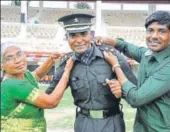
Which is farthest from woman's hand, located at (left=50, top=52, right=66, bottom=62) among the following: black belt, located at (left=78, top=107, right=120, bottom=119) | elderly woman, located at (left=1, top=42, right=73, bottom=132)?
black belt, located at (left=78, top=107, right=120, bottom=119)

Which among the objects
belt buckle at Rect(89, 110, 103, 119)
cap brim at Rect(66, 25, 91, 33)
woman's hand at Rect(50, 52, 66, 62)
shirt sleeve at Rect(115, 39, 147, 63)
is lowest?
belt buckle at Rect(89, 110, 103, 119)

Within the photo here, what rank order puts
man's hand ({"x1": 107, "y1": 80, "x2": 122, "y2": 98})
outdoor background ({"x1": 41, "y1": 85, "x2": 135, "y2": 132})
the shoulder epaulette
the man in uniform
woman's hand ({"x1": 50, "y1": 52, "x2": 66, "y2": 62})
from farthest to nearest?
outdoor background ({"x1": 41, "y1": 85, "x2": 135, "y2": 132}) < woman's hand ({"x1": 50, "y1": 52, "x2": 66, "y2": 62}) < the shoulder epaulette < the man in uniform < man's hand ({"x1": 107, "y1": 80, "x2": 122, "y2": 98})

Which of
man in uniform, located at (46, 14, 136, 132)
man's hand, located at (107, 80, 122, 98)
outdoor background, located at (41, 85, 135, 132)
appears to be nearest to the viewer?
man's hand, located at (107, 80, 122, 98)

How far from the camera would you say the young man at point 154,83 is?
299 cm

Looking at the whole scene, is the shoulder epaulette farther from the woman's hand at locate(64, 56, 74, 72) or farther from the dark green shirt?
the dark green shirt

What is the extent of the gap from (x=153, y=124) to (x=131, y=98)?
0.23m

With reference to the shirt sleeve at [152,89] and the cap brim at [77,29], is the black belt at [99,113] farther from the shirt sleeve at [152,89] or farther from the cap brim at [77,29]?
the cap brim at [77,29]

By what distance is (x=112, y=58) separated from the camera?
332cm

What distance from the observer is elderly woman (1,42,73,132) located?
10.5 ft

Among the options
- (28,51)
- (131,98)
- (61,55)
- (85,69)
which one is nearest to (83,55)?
(85,69)

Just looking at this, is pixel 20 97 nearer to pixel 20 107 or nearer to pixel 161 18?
pixel 20 107

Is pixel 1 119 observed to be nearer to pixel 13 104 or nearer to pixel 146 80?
pixel 13 104

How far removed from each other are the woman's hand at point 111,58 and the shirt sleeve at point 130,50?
11.5 inches

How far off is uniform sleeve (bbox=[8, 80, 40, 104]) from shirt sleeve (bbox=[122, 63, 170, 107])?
0.65 metres
